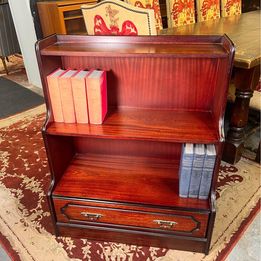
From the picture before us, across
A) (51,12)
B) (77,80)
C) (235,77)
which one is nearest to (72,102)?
(77,80)

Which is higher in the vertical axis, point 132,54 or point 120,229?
point 132,54

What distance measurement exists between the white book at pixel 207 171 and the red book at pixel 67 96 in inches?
23.4

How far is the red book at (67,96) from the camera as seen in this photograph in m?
1.08

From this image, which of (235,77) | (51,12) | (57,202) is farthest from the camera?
(51,12)

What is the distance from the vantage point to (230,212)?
4.90 ft

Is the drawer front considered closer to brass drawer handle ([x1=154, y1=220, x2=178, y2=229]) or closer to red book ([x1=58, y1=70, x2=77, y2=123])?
brass drawer handle ([x1=154, y1=220, x2=178, y2=229])

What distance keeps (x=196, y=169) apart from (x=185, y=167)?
47 mm

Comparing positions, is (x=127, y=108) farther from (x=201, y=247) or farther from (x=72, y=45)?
(x=201, y=247)

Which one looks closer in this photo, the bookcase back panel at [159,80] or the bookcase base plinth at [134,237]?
the bookcase back panel at [159,80]

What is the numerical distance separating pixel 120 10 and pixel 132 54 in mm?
321

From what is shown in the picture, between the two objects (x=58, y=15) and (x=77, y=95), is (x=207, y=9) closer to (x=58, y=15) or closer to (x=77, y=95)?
(x=58, y=15)

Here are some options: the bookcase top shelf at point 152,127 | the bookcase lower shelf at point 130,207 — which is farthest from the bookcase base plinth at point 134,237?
the bookcase top shelf at point 152,127

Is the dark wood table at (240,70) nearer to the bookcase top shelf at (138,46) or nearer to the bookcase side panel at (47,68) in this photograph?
the bookcase top shelf at (138,46)

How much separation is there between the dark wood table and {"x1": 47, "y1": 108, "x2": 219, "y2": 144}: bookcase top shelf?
463mm
